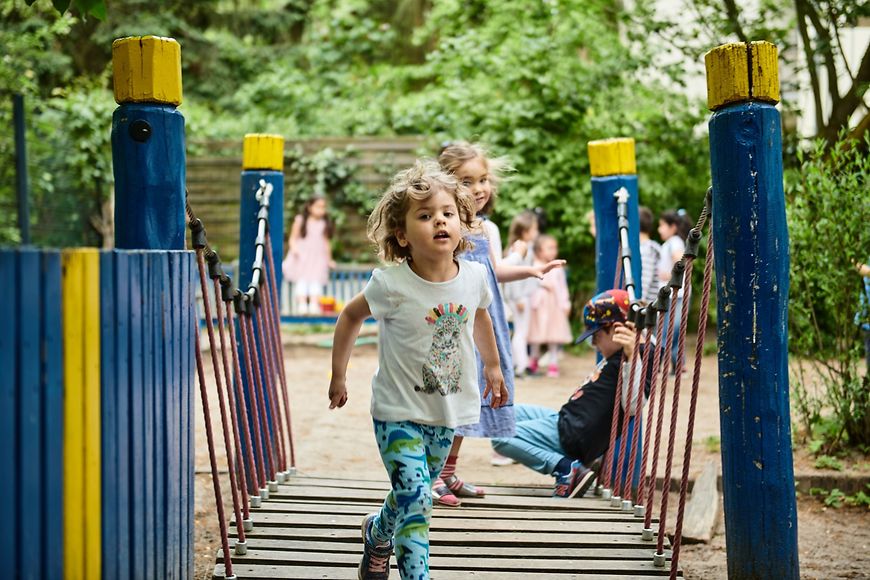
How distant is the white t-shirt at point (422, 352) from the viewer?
131 inches

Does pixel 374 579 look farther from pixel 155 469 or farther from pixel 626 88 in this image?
pixel 626 88

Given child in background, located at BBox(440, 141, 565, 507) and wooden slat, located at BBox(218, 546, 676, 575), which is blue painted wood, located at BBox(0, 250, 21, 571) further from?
child in background, located at BBox(440, 141, 565, 507)

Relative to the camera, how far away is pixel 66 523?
7.90 ft

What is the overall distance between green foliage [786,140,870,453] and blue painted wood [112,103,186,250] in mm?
3727

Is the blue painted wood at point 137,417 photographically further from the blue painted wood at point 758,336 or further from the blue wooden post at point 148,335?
the blue painted wood at point 758,336

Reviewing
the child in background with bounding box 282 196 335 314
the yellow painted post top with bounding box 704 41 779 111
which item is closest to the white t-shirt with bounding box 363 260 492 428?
the yellow painted post top with bounding box 704 41 779 111

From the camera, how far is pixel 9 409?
2273mm

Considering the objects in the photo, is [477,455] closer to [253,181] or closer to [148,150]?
[253,181]

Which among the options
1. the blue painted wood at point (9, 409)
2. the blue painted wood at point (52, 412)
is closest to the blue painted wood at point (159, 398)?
the blue painted wood at point (52, 412)

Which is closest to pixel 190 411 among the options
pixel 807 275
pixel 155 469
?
pixel 155 469

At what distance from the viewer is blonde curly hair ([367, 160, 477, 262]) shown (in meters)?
3.45

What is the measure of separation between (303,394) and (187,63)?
12.1 meters

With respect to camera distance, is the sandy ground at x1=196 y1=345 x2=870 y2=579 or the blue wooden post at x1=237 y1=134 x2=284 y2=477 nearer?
the sandy ground at x1=196 y1=345 x2=870 y2=579

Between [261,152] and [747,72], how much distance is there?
2.72 meters
